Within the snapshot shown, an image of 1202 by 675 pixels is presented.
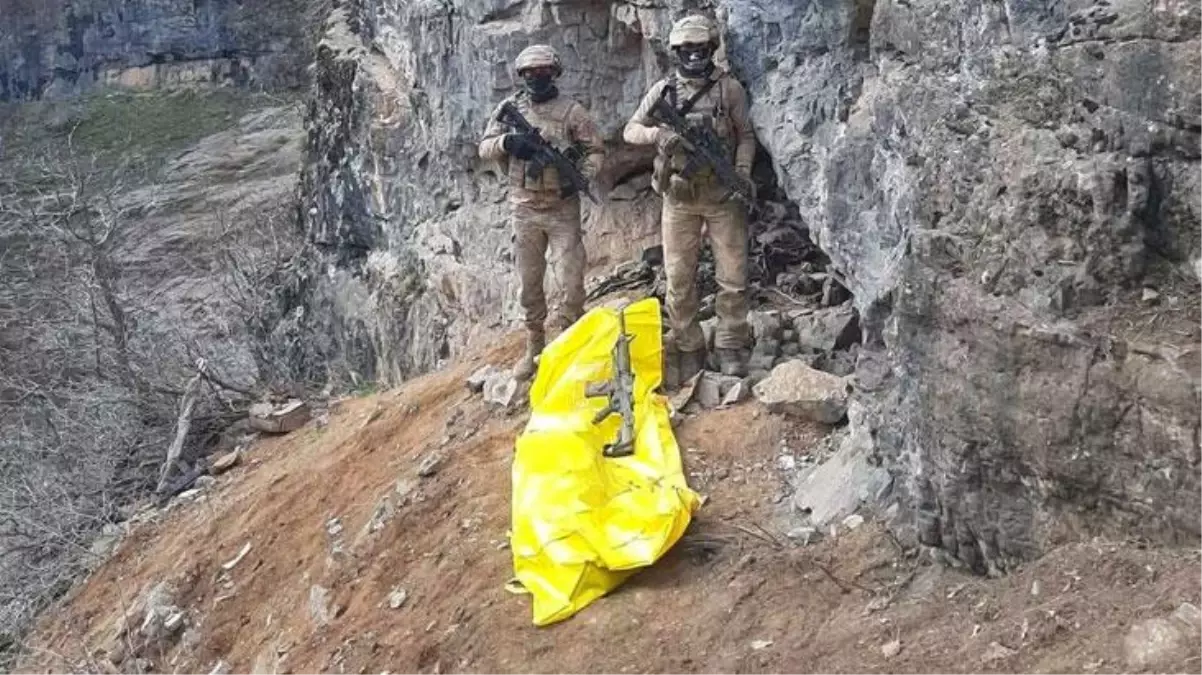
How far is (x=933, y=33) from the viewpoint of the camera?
4.43m

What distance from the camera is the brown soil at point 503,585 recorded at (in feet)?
12.0

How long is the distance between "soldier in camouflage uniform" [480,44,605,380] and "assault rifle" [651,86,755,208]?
72 cm

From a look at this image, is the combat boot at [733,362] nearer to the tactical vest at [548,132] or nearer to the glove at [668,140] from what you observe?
the glove at [668,140]

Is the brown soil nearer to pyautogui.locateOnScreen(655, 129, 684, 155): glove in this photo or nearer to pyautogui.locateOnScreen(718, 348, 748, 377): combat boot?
pyautogui.locateOnScreen(718, 348, 748, 377): combat boot

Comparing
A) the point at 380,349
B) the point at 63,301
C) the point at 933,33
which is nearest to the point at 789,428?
the point at 933,33

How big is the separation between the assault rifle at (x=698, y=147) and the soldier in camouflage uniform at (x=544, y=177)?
0.72 metres

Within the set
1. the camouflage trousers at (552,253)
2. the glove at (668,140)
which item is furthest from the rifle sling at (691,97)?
the camouflage trousers at (552,253)

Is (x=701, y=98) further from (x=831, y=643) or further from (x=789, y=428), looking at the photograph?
(x=831, y=643)

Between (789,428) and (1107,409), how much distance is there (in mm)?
2235

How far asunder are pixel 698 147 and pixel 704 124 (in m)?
0.13

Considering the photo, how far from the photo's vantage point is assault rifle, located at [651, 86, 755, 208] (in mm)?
6031

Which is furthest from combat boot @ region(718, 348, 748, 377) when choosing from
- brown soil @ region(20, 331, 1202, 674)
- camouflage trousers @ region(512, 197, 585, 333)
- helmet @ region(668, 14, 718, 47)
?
helmet @ region(668, 14, 718, 47)

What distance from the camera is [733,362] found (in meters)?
6.39

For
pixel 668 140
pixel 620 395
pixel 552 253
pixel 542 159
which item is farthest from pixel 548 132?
pixel 620 395
